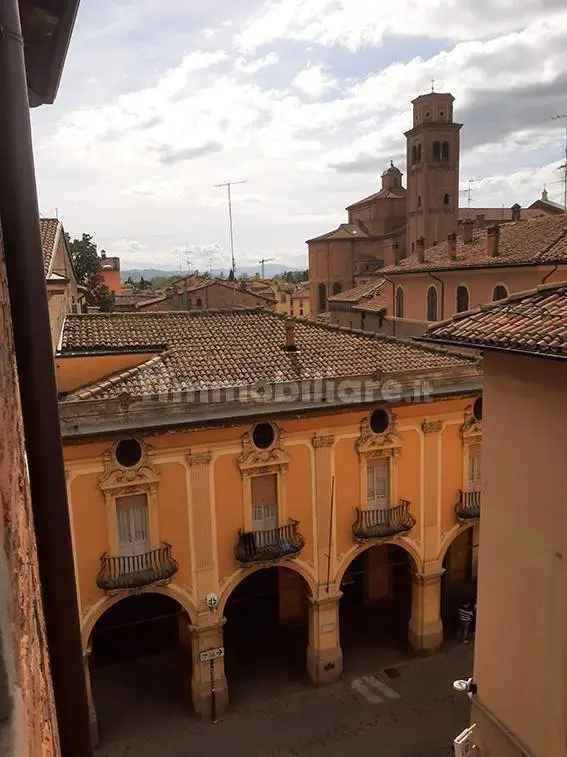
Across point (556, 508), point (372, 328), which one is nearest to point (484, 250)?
point (372, 328)

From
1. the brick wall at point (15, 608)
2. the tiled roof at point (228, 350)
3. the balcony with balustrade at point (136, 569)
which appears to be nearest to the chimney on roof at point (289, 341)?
the tiled roof at point (228, 350)

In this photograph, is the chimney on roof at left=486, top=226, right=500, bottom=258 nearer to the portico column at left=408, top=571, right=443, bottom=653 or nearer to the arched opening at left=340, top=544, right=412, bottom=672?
the arched opening at left=340, top=544, right=412, bottom=672

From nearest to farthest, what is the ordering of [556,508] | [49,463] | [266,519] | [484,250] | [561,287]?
[49,463] < [556,508] < [561,287] < [266,519] < [484,250]

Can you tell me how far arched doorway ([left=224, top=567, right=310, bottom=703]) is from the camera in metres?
17.7

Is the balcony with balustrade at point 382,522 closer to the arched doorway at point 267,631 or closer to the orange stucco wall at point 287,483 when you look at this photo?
the orange stucco wall at point 287,483

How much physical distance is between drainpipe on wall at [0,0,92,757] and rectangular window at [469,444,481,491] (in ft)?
52.4

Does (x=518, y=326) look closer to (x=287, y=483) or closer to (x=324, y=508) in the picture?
(x=287, y=483)

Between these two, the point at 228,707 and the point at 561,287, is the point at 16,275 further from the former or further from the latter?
the point at 228,707

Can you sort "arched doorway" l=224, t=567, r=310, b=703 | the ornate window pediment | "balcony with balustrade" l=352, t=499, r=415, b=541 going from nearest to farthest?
the ornate window pediment → "balcony with balustrade" l=352, t=499, r=415, b=541 → "arched doorway" l=224, t=567, r=310, b=703

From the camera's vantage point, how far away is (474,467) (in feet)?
58.6

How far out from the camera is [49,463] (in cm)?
284

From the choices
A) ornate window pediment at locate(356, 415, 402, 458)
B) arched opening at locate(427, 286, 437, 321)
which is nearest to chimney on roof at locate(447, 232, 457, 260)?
arched opening at locate(427, 286, 437, 321)

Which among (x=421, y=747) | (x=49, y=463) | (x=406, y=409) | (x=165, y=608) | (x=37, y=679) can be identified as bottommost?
(x=421, y=747)

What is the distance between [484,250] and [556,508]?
80.1ft
